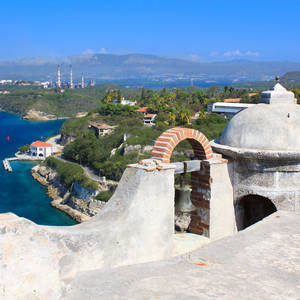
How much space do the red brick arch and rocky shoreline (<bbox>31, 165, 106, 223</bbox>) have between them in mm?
34640

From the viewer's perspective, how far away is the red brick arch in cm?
536

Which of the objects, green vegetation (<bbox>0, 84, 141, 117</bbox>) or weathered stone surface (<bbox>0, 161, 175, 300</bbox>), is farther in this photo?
green vegetation (<bbox>0, 84, 141, 117</bbox>)

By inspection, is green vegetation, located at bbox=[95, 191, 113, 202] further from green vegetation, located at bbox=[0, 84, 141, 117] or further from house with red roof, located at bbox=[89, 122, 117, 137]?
green vegetation, located at bbox=[0, 84, 141, 117]

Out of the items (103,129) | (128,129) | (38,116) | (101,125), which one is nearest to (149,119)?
(128,129)

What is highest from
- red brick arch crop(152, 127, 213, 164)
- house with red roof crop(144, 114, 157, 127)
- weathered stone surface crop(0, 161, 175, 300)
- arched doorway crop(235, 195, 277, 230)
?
red brick arch crop(152, 127, 213, 164)

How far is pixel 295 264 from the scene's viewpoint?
4.11m

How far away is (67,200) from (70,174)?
4243 mm

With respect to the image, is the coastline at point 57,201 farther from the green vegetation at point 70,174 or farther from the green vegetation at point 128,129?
the green vegetation at point 128,129

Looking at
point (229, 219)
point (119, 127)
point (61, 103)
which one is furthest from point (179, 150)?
point (61, 103)

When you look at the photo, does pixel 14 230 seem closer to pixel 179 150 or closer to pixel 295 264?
pixel 295 264

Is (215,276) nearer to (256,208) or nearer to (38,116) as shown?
(256,208)

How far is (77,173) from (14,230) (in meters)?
46.6

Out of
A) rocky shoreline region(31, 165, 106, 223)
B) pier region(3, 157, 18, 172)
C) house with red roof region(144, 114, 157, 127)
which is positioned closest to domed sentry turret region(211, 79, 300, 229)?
rocky shoreline region(31, 165, 106, 223)

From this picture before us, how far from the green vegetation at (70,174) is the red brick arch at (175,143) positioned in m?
39.3
